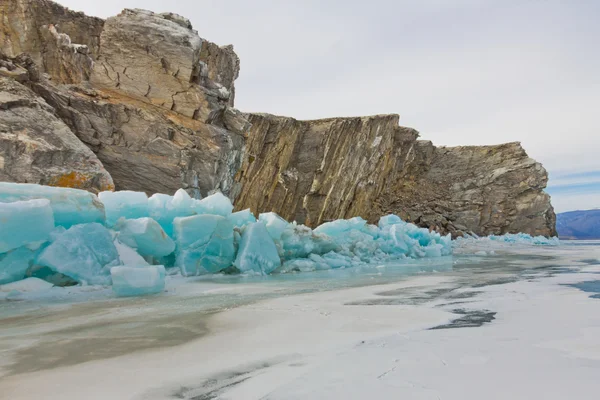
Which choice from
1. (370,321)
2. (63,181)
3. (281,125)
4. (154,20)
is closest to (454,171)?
(281,125)

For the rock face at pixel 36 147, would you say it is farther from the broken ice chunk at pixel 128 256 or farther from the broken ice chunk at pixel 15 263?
the broken ice chunk at pixel 15 263

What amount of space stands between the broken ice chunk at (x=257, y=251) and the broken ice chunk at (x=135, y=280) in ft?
6.36

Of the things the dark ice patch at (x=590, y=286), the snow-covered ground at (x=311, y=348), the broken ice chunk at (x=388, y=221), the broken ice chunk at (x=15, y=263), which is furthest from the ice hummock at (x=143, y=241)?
the dark ice patch at (x=590, y=286)

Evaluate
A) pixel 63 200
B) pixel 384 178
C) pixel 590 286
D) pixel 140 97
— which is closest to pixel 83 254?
pixel 63 200

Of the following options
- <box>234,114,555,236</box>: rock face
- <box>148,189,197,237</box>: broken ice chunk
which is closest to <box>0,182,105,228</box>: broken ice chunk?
<box>148,189,197,237</box>: broken ice chunk

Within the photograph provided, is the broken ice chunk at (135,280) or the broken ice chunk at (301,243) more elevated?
the broken ice chunk at (301,243)

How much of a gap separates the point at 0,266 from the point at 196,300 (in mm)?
1718

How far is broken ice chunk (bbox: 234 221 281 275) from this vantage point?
5312mm

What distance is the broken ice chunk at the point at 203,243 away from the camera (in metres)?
4.80

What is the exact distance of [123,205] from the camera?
4.76 m

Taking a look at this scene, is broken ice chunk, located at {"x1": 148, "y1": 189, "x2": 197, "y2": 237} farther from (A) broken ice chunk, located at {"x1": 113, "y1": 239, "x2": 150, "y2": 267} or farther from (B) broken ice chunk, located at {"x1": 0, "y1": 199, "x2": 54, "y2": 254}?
(B) broken ice chunk, located at {"x1": 0, "y1": 199, "x2": 54, "y2": 254}

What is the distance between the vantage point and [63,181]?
6.90 m

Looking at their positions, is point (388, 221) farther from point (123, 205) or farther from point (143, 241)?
point (143, 241)

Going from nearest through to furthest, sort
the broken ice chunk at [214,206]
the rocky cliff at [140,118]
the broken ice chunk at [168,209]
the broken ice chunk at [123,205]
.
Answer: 1. the broken ice chunk at [123,205]
2. the broken ice chunk at [168,209]
3. the broken ice chunk at [214,206]
4. the rocky cliff at [140,118]
